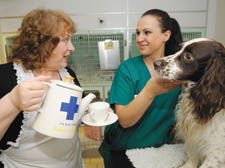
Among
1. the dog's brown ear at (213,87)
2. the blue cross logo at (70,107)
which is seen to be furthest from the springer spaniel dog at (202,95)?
the blue cross logo at (70,107)

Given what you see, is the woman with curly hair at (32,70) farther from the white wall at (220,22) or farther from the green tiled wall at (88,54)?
the white wall at (220,22)

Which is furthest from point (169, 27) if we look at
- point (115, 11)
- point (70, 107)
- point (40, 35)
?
point (115, 11)

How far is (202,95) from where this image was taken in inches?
32.1

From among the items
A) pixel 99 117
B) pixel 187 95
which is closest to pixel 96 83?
pixel 187 95

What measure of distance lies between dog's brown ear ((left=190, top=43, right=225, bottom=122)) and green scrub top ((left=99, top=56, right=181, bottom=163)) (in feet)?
0.90

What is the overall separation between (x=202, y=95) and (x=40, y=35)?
758 millimetres

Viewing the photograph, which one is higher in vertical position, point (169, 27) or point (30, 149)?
point (169, 27)

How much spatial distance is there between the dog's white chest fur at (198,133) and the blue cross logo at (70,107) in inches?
23.4

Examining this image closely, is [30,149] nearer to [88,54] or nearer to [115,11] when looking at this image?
[88,54]

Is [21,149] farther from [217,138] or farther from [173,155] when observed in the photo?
[217,138]

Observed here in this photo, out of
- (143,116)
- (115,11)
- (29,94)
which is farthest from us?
Result: (115,11)

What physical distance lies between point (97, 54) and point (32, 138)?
1.46 meters

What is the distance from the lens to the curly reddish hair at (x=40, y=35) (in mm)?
823

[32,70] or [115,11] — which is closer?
[32,70]
